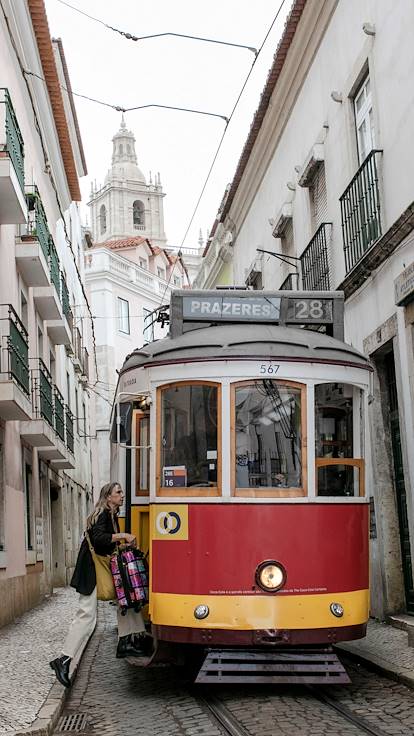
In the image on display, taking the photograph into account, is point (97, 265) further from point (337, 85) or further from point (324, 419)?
point (324, 419)

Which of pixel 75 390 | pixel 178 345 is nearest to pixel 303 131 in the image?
pixel 178 345

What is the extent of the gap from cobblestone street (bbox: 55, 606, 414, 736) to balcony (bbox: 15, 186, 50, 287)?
8.84 metres

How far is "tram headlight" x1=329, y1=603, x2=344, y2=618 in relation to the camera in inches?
283

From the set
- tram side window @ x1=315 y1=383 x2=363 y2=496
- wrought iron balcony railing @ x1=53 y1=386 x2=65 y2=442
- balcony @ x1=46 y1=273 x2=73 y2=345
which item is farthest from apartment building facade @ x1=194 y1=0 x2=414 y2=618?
balcony @ x1=46 y1=273 x2=73 y2=345

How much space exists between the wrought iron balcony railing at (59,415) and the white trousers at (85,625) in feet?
37.8

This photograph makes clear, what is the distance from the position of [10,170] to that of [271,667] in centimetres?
820

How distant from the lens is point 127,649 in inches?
306

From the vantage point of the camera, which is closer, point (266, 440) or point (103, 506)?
point (266, 440)

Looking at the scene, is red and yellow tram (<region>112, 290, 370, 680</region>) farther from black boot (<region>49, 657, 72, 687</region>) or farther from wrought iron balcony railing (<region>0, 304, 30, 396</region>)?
wrought iron balcony railing (<region>0, 304, 30, 396</region>)

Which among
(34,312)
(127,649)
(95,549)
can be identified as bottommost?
(127,649)


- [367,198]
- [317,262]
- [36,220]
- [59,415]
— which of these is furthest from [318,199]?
[59,415]

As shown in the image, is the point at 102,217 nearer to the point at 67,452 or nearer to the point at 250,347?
the point at 67,452

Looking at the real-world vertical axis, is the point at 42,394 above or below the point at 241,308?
above

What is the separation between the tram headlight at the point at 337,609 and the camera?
718 cm
